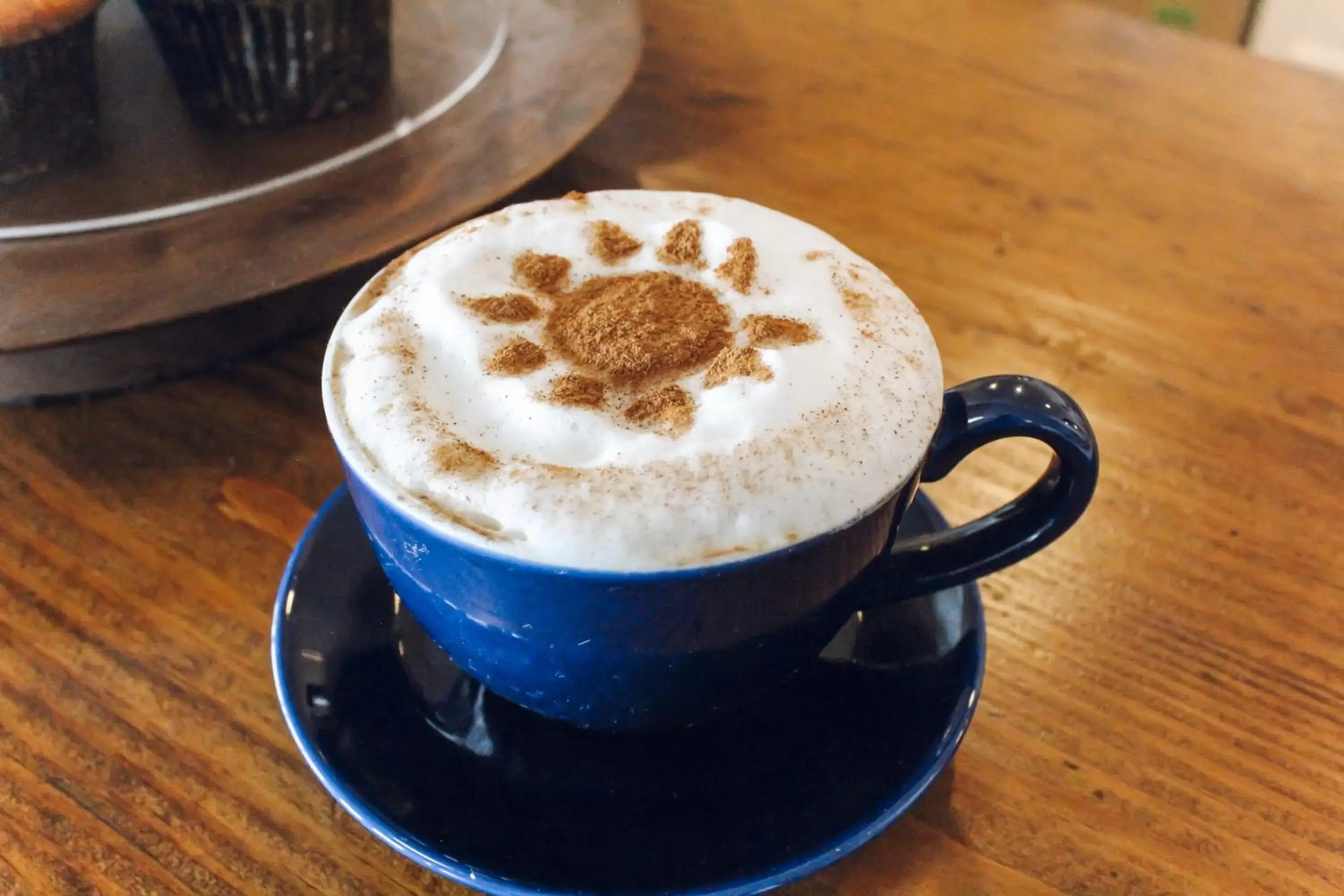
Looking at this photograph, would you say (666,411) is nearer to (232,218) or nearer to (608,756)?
(608,756)

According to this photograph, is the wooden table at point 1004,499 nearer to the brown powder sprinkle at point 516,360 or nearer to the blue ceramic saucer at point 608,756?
the blue ceramic saucer at point 608,756

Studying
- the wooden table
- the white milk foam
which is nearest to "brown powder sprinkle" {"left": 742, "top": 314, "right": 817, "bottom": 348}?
the white milk foam

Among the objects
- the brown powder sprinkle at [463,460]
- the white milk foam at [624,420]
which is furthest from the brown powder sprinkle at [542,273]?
the brown powder sprinkle at [463,460]

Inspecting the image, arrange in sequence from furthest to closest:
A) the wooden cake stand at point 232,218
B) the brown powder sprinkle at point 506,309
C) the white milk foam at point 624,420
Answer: the wooden cake stand at point 232,218
the brown powder sprinkle at point 506,309
the white milk foam at point 624,420

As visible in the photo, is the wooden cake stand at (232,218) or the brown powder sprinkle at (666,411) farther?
the wooden cake stand at (232,218)

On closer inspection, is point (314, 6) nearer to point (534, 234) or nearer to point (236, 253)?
point (236, 253)

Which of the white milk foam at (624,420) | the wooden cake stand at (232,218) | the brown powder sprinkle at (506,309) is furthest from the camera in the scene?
the wooden cake stand at (232,218)

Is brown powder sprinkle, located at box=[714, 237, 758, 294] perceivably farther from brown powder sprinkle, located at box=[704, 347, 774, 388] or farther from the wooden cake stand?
the wooden cake stand

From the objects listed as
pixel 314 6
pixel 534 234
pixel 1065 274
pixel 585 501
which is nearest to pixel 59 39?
pixel 314 6

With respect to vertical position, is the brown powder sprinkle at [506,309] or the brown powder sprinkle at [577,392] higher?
the brown powder sprinkle at [506,309]
